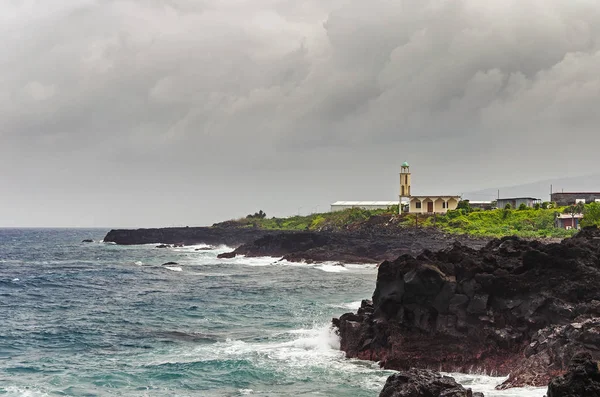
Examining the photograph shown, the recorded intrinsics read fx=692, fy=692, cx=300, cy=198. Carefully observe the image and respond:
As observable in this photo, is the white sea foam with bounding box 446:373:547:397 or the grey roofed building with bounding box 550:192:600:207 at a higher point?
the grey roofed building with bounding box 550:192:600:207

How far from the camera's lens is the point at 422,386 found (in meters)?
17.8

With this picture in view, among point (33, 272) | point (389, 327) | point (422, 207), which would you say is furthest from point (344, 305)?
point (422, 207)

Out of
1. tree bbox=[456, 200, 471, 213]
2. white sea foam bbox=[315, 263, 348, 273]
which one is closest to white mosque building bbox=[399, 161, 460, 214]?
tree bbox=[456, 200, 471, 213]

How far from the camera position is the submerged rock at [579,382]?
15188mm

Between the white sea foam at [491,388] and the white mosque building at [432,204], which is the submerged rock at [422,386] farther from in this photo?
the white mosque building at [432,204]

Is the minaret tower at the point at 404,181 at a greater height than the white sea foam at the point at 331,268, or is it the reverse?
the minaret tower at the point at 404,181

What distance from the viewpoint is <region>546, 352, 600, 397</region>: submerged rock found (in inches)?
598

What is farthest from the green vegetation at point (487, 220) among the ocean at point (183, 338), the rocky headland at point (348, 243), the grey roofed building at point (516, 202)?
the ocean at point (183, 338)

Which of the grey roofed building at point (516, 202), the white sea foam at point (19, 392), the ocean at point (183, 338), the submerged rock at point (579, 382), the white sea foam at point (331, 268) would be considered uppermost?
the grey roofed building at point (516, 202)

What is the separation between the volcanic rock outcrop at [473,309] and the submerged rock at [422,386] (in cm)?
750

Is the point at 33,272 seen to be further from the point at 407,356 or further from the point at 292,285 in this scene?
the point at 407,356

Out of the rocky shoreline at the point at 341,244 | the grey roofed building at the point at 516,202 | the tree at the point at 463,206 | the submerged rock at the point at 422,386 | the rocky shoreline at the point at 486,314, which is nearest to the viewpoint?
the submerged rock at the point at 422,386

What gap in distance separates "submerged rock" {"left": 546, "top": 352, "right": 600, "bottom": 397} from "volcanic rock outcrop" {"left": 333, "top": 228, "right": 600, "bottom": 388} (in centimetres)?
894

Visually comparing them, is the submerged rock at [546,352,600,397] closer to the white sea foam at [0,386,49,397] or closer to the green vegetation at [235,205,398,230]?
the white sea foam at [0,386,49,397]
